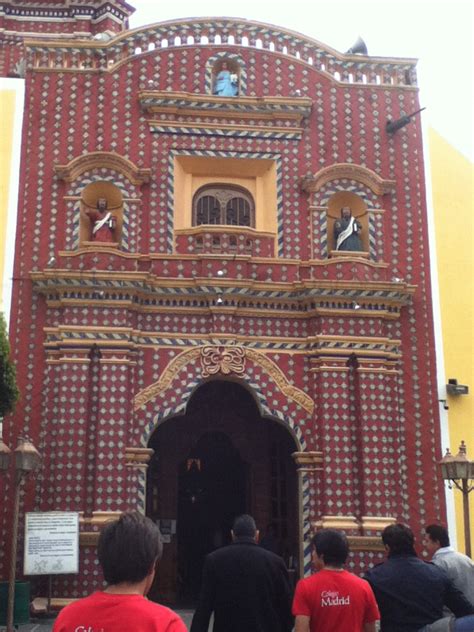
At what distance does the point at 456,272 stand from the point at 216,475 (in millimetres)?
6241

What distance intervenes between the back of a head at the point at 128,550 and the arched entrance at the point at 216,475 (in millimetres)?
12509

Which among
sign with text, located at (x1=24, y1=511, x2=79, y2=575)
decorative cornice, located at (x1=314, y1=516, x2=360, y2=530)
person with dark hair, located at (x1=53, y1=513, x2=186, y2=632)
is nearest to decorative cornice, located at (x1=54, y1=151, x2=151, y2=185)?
sign with text, located at (x1=24, y1=511, x2=79, y2=575)

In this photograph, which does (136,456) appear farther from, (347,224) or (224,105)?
(224,105)

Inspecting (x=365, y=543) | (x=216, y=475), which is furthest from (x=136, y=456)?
(x=365, y=543)

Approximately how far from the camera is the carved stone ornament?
1485cm

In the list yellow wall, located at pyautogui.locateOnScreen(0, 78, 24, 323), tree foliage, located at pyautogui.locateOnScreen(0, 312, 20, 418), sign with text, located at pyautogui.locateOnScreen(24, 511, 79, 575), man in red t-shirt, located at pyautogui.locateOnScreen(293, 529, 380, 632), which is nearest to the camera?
man in red t-shirt, located at pyautogui.locateOnScreen(293, 529, 380, 632)

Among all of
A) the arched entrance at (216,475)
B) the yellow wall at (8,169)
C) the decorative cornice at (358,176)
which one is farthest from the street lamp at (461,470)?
the yellow wall at (8,169)

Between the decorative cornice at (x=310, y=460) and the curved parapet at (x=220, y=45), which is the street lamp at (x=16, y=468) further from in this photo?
the curved parapet at (x=220, y=45)

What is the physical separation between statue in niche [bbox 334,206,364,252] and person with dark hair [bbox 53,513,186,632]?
12.9 m

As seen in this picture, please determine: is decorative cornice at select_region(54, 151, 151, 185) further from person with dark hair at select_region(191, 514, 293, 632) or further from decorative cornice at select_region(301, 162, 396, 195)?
person with dark hair at select_region(191, 514, 293, 632)

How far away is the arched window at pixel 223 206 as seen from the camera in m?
16.6

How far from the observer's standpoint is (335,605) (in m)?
5.18

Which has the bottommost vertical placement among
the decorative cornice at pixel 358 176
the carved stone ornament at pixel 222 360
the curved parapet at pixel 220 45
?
the carved stone ornament at pixel 222 360

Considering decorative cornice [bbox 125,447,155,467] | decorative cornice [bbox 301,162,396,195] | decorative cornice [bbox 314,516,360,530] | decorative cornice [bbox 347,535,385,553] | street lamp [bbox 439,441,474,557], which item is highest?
decorative cornice [bbox 301,162,396,195]
